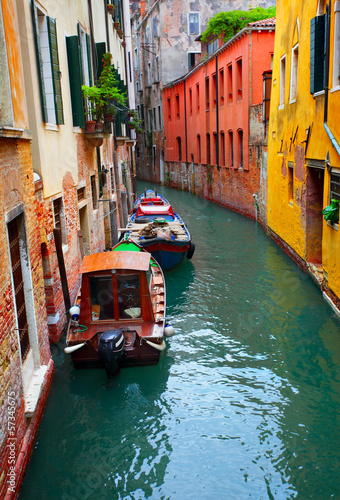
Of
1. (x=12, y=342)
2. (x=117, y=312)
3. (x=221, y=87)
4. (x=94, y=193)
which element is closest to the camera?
(x=12, y=342)

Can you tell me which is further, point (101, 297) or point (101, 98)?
point (101, 98)

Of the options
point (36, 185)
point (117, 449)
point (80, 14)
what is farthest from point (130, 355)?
point (80, 14)

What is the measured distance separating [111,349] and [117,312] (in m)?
0.89

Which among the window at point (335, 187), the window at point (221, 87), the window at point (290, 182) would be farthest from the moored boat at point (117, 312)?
the window at point (221, 87)

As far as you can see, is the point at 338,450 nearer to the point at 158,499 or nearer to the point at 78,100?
the point at 158,499

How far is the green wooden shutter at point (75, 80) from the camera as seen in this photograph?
9.05 m

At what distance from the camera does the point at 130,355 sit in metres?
6.77

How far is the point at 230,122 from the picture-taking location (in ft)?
69.1

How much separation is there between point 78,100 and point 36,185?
337cm

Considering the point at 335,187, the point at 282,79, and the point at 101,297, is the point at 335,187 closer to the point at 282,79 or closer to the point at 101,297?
the point at 101,297

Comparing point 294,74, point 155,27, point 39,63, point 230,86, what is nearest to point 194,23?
point 155,27

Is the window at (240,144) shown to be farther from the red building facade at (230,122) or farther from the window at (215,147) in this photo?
the window at (215,147)

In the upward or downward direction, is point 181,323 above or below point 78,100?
below

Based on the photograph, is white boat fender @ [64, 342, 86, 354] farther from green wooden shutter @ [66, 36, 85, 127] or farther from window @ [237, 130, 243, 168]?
window @ [237, 130, 243, 168]
